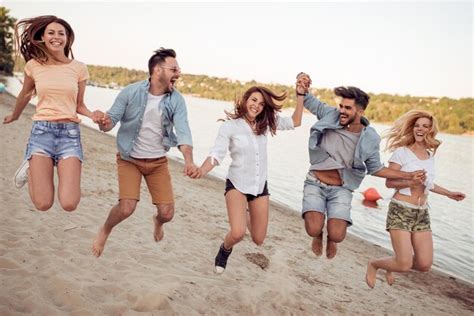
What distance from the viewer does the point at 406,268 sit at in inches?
208

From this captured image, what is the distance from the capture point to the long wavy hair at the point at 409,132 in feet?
17.6

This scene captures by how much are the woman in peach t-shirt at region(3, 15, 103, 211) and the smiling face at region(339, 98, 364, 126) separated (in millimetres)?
2861

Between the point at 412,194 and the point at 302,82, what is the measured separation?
195 centimetres

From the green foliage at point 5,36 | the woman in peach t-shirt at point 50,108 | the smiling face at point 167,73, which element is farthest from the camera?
the green foliage at point 5,36

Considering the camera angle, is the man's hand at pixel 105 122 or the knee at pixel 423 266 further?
the knee at pixel 423 266

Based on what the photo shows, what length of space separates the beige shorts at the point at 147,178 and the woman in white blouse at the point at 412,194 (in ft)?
9.05

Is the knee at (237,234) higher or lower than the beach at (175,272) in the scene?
higher

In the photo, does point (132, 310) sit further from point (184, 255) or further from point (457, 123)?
point (457, 123)

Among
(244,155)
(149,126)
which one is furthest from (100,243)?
(244,155)

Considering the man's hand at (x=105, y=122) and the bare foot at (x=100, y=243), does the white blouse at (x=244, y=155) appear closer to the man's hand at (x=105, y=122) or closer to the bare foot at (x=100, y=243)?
the man's hand at (x=105, y=122)

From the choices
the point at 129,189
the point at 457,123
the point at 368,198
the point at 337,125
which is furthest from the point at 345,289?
the point at 457,123

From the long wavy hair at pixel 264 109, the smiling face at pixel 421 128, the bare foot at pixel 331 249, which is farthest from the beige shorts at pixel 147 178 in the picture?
the smiling face at pixel 421 128

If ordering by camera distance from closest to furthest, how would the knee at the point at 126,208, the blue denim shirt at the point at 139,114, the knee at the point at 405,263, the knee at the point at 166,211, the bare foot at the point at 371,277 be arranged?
the blue denim shirt at the point at 139,114
the knee at the point at 126,208
the knee at the point at 405,263
the knee at the point at 166,211
the bare foot at the point at 371,277

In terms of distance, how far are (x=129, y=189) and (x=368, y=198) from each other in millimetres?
15912
